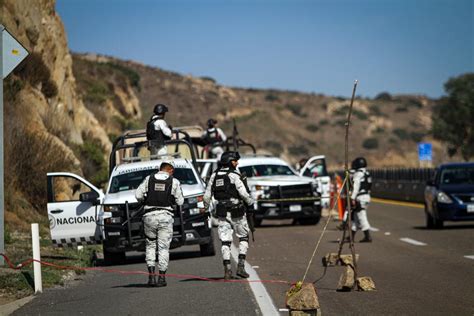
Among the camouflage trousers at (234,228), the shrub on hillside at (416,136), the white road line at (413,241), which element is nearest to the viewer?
the camouflage trousers at (234,228)

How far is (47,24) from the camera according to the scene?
39125mm

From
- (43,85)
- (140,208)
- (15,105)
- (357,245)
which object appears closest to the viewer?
(140,208)

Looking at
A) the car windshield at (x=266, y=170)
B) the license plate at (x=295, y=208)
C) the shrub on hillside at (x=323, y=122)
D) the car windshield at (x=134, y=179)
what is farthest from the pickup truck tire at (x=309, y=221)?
the shrub on hillside at (x=323, y=122)

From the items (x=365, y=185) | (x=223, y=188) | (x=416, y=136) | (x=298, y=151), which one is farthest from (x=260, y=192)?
(x=416, y=136)

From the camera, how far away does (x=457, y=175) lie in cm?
2477

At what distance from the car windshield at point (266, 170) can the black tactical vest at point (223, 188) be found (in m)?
13.0

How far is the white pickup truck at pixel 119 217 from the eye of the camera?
17250 millimetres

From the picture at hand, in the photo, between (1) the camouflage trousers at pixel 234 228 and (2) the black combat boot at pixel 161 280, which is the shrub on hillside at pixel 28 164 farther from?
(2) the black combat boot at pixel 161 280

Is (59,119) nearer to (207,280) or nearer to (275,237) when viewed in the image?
(275,237)

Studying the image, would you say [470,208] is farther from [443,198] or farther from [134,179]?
[134,179]

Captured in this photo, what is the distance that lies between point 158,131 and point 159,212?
5.83 metres

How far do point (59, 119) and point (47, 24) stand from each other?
494 centimetres

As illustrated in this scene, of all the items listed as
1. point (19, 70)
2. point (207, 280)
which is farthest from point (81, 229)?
point (19, 70)

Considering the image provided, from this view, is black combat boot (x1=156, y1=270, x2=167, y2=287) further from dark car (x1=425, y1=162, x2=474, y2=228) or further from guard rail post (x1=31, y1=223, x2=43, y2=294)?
dark car (x1=425, y1=162, x2=474, y2=228)
